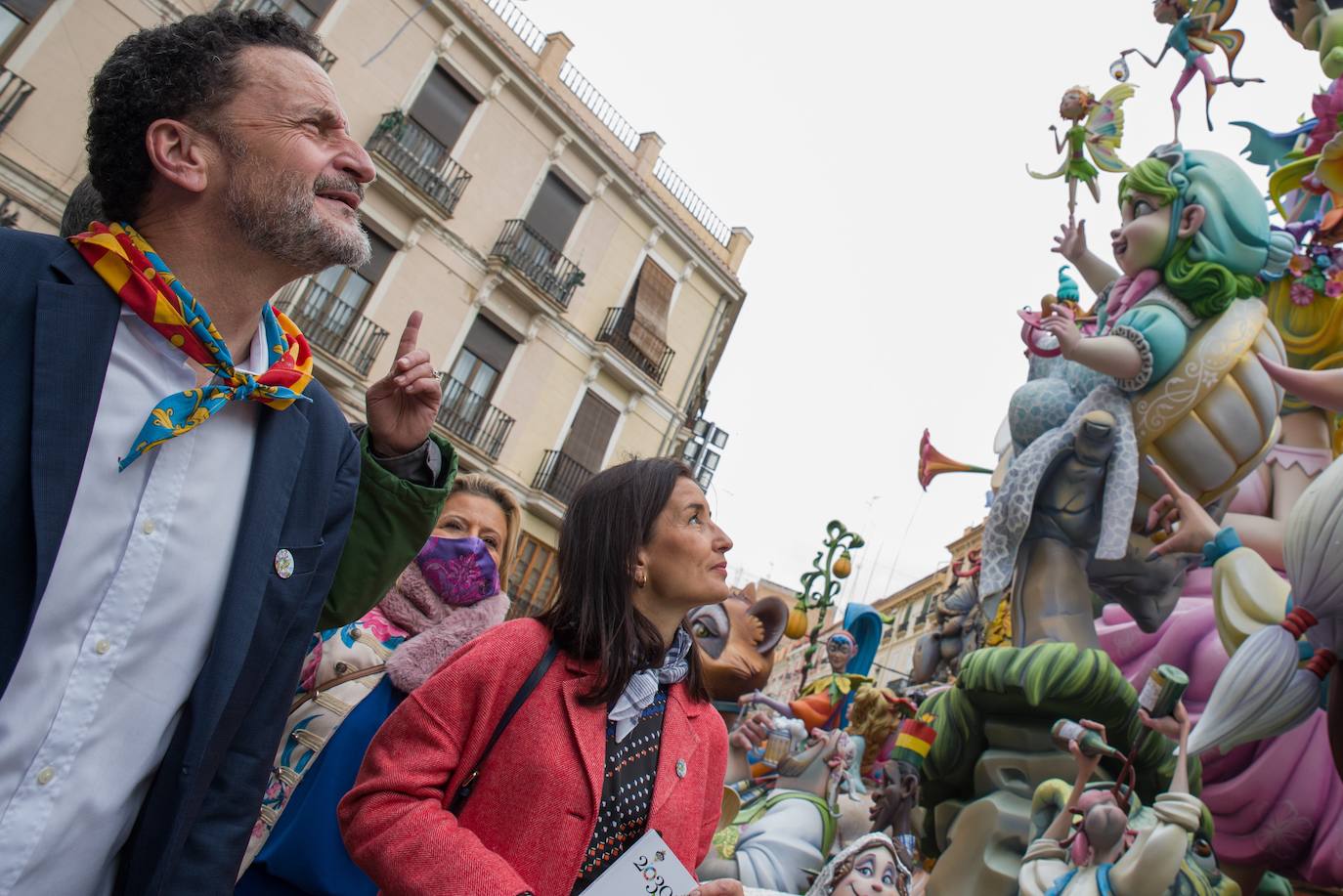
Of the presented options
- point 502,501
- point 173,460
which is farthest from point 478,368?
point 173,460

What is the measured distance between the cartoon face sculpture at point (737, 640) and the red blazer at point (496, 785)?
3656mm

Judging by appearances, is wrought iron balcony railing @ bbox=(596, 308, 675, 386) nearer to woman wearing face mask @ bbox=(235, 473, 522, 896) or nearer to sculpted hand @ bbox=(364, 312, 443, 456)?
woman wearing face mask @ bbox=(235, 473, 522, 896)

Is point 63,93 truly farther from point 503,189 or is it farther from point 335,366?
point 503,189

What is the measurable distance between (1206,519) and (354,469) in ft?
10.4

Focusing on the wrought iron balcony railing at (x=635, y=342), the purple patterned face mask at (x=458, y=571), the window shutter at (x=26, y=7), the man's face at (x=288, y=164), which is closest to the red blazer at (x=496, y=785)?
the man's face at (x=288, y=164)

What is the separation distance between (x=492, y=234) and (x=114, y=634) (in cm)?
1510

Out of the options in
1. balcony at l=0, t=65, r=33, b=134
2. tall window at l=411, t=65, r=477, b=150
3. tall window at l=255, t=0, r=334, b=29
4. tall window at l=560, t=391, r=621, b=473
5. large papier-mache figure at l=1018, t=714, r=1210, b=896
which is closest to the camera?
large papier-mache figure at l=1018, t=714, r=1210, b=896

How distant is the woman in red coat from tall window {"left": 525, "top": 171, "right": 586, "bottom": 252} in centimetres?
1499

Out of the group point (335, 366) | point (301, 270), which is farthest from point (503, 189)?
point (301, 270)

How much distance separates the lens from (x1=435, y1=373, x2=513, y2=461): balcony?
15.1m

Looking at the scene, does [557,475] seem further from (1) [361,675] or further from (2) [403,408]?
(2) [403,408]

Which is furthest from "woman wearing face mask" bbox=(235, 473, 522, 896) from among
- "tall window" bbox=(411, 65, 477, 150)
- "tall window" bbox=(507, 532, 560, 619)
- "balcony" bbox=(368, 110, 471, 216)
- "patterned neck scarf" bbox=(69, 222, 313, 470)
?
"tall window" bbox=(411, 65, 477, 150)

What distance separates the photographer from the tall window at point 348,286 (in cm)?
1392

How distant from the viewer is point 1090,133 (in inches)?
221
